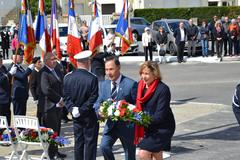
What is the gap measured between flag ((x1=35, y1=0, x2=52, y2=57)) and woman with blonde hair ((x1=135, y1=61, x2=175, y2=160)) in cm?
534

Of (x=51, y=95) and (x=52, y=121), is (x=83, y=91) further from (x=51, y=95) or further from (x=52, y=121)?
(x=52, y=121)

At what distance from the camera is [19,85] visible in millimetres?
12531

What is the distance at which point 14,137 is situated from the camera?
10023 millimetres

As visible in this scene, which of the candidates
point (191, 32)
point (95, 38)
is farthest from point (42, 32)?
point (191, 32)

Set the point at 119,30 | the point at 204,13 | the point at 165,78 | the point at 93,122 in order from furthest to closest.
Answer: the point at 204,13, the point at 165,78, the point at 119,30, the point at 93,122

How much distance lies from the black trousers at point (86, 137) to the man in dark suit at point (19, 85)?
343cm

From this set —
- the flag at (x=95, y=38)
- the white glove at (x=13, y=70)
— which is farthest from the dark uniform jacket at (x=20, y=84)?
the flag at (x=95, y=38)

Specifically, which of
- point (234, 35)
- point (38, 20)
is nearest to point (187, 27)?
point (234, 35)

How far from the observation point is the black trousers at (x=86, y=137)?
30.0 ft

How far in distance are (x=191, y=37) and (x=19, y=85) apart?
1847 cm

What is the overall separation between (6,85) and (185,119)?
4840mm

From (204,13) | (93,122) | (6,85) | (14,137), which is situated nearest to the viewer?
(93,122)

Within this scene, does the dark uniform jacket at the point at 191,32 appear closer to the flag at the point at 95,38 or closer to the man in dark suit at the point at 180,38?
the man in dark suit at the point at 180,38

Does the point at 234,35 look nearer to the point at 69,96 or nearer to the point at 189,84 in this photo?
the point at 189,84
